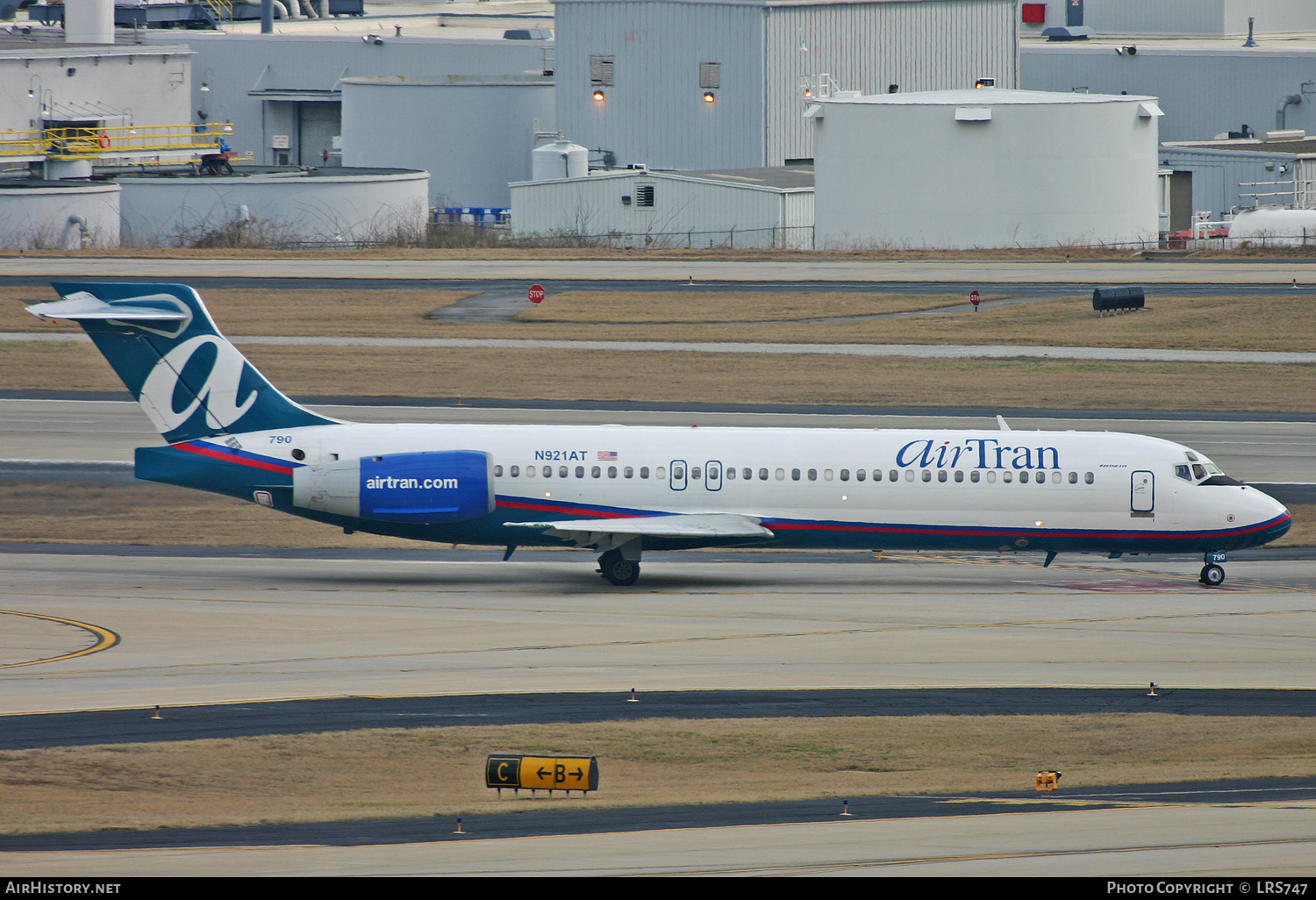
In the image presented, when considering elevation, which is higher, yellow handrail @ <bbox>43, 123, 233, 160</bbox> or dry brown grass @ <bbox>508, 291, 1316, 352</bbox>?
yellow handrail @ <bbox>43, 123, 233, 160</bbox>

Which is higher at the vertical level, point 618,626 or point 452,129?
point 452,129

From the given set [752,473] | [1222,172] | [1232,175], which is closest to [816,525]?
[752,473]

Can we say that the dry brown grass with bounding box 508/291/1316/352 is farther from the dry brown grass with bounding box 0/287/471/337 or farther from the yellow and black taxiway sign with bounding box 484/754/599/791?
the yellow and black taxiway sign with bounding box 484/754/599/791

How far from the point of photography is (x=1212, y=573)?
112 ft

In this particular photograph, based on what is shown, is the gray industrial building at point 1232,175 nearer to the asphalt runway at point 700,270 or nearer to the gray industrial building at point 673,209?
the asphalt runway at point 700,270

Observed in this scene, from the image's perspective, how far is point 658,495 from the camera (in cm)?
3353

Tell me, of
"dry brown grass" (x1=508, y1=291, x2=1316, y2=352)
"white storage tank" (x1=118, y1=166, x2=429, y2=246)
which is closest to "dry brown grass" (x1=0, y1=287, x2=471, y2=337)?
"dry brown grass" (x1=508, y1=291, x2=1316, y2=352)

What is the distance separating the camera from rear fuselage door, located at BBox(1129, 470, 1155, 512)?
3394 cm

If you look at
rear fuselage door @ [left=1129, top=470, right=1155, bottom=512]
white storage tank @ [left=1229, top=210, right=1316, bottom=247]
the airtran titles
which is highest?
white storage tank @ [left=1229, top=210, right=1316, bottom=247]

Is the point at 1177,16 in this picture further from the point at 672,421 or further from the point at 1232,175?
the point at 672,421

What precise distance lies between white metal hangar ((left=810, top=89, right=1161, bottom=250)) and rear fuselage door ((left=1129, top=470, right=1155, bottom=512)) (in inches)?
1954

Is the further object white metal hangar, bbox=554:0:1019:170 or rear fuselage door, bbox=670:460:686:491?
white metal hangar, bbox=554:0:1019:170

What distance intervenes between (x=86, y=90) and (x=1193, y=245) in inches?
2624

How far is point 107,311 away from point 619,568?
1204 centimetres
